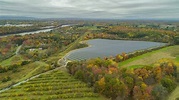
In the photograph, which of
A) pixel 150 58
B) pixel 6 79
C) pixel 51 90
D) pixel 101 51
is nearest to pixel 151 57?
pixel 150 58

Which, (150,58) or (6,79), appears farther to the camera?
(150,58)

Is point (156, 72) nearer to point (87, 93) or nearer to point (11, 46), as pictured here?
point (87, 93)

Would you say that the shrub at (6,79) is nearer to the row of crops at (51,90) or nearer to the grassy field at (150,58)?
the row of crops at (51,90)

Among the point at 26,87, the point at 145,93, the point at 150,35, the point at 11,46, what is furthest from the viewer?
the point at 150,35

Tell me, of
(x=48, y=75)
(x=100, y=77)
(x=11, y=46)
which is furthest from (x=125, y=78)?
(x=11, y=46)

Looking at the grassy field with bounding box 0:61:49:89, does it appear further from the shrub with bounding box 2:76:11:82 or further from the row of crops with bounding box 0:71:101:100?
the row of crops with bounding box 0:71:101:100

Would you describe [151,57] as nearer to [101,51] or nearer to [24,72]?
[101,51]
